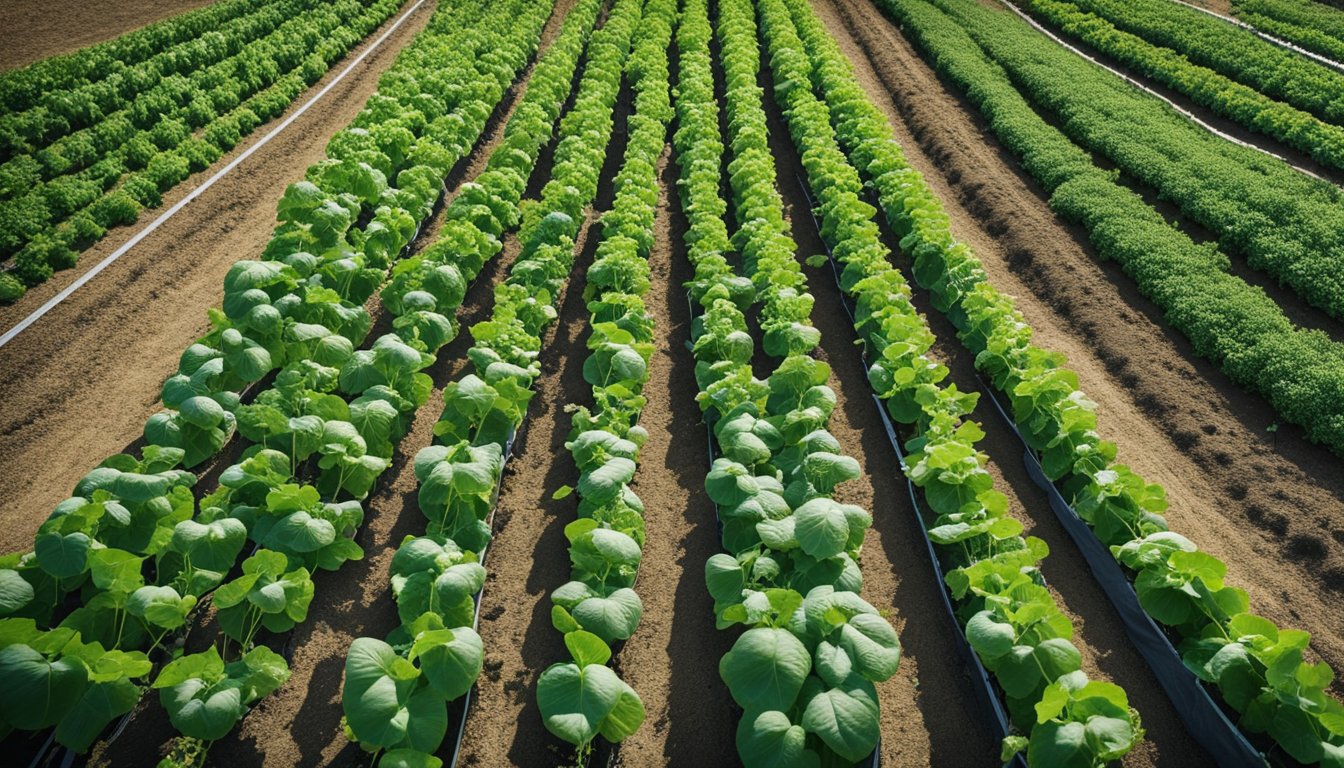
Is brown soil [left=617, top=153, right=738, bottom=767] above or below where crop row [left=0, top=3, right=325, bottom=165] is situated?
below

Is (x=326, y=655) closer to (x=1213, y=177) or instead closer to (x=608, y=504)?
(x=608, y=504)

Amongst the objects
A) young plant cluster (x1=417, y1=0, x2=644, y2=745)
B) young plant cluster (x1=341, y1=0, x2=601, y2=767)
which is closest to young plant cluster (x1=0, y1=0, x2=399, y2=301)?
young plant cluster (x1=341, y1=0, x2=601, y2=767)

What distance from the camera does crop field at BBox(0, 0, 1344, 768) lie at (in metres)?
7.15

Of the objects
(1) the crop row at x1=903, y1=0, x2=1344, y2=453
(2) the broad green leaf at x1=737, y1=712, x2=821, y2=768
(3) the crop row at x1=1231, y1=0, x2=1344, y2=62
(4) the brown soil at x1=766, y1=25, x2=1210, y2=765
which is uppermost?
(3) the crop row at x1=1231, y1=0, x2=1344, y2=62

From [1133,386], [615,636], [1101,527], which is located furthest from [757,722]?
[1133,386]

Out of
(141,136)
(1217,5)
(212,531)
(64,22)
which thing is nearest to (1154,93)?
(1217,5)

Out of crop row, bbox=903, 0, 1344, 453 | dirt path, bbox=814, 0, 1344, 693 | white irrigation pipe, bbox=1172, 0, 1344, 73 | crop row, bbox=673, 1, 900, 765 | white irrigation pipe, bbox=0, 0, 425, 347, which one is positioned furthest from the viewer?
white irrigation pipe, bbox=1172, 0, 1344, 73

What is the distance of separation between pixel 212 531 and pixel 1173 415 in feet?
44.1

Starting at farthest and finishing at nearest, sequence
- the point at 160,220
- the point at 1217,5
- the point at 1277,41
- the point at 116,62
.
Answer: the point at 1217,5
the point at 1277,41
the point at 116,62
the point at 160,220

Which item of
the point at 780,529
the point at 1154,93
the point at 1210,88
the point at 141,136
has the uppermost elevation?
the point at 1210,88

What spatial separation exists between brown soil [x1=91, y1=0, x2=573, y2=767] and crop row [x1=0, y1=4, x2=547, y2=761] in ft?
1.50

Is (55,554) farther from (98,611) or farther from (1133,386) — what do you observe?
(1133,386)

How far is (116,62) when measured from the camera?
20875 millimetres

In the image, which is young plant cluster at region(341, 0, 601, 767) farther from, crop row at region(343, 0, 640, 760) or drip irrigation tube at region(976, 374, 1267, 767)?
drip irrigation tube at region(976, 374, 1267, 767)
